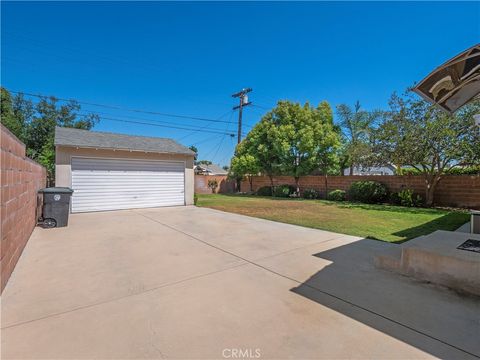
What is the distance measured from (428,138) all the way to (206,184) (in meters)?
17.2

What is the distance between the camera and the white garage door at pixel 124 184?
9977mm

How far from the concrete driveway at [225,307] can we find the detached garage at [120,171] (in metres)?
5.44

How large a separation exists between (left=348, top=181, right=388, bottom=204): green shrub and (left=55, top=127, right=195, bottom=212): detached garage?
938cm

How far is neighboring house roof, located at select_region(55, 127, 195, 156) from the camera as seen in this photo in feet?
32.9

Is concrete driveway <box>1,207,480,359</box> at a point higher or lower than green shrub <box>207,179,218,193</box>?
lower

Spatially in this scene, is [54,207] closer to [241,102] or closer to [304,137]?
[304,137]

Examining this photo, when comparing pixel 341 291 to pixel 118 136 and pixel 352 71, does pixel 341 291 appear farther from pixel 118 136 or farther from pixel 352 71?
pixel 352 71

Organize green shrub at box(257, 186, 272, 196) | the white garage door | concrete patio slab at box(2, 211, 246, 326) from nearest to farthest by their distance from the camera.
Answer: concrete patio slab at box(2, 211, 246, 326), the white garage door, green shrub at box(257, 186, 272, 196)

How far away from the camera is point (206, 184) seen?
78.6 ft

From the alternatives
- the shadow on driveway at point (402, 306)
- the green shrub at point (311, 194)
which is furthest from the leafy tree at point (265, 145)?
the shadow on driveway at point (402, 306)

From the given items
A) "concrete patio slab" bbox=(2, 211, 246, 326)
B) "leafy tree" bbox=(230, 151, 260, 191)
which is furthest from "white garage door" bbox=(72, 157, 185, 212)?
"leafy tree" bbox=(230, 151, 260, 191)

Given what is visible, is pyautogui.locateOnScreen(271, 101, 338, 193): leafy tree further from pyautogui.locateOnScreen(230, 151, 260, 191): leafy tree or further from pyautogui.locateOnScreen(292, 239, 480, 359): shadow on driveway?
pyautogui.locateOnScreen(292, 239, 480, 359): shadow on driveway

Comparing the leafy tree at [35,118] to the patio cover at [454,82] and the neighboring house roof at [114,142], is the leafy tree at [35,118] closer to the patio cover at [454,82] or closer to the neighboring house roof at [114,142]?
the neighboring house roof at [114,142]

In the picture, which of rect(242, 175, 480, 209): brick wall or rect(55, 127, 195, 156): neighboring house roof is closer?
rect(55, 127, 195, 156): neighboring house roof
